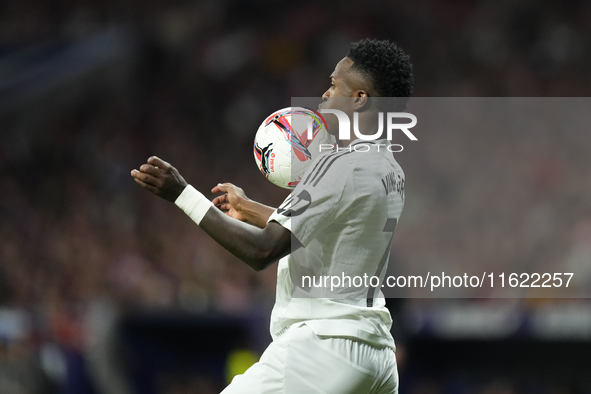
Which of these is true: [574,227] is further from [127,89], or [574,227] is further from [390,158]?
[127,89]

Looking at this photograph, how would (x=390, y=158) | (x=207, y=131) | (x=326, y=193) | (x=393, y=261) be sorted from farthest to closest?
(x=207, y=131)
(x=393, y=261)
(x=390, y=158)
(x=326, y=193)

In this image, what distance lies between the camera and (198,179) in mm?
11422

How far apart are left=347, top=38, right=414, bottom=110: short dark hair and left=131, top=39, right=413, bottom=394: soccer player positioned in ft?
0.79

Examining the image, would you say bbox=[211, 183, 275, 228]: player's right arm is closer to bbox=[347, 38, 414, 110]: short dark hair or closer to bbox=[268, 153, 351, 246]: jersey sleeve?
bbox=[268, 153, 351, 246]: jersey sleeve

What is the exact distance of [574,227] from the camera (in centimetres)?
868

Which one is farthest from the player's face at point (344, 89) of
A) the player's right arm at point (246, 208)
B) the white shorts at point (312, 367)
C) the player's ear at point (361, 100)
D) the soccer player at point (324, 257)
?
the white shorts at point (312, 367)

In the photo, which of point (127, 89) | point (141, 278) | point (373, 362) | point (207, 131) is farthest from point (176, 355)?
point (127, 89)

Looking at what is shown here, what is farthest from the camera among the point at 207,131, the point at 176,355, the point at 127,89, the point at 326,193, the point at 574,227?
the point at 127,89

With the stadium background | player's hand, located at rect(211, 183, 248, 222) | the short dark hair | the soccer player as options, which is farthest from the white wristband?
the stadium background

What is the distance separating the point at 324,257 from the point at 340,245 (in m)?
0.08

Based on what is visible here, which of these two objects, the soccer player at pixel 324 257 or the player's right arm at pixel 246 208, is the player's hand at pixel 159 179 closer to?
the soccer player at pixel 324 257

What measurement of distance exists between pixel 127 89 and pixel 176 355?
7.32 meters

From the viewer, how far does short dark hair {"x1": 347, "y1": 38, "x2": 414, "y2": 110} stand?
318 centimetres

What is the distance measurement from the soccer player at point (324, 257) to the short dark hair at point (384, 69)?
0.24m
